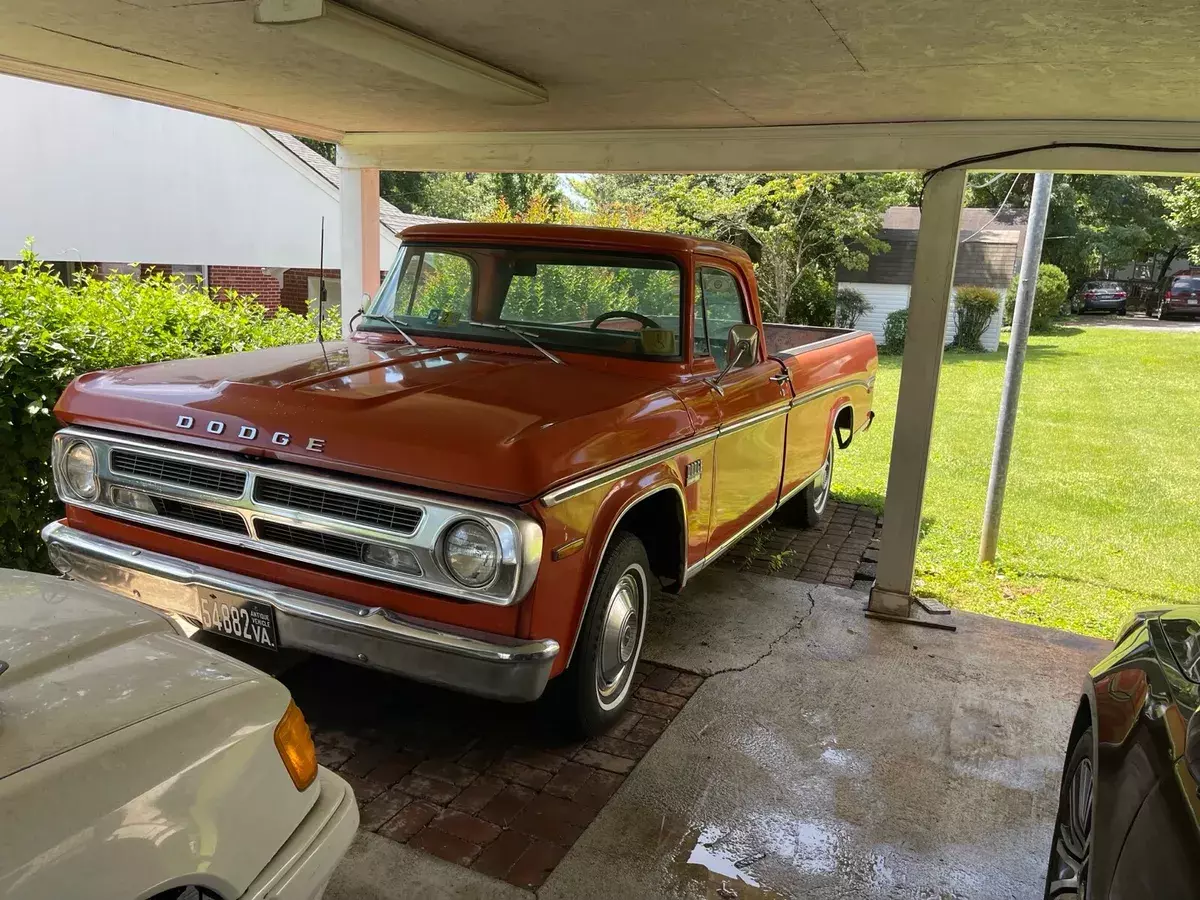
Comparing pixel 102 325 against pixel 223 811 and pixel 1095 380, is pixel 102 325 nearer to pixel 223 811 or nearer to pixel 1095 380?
pixel 223 811

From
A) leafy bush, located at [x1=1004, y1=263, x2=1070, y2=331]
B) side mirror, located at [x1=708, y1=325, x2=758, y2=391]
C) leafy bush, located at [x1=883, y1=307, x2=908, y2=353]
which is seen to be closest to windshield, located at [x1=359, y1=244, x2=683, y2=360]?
side mirror, located at [x1=708, y1=325, x2=758, y2=391]

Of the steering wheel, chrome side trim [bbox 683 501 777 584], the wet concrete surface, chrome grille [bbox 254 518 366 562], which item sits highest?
the steering wheel

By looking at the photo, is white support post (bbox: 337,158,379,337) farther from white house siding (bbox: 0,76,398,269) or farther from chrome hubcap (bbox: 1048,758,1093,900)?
white house siding (bbox: 0,76,398,269)

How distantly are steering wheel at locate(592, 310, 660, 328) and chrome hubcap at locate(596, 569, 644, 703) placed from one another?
130 cm

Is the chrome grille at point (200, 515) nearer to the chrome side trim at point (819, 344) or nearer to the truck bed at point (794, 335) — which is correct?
the chrome side trim at point (819, 344)

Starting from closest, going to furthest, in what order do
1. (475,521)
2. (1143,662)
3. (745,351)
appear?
1. (1143,662)
2. (475,521)
3. (745,351)

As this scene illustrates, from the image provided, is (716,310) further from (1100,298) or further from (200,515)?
(1100,298)

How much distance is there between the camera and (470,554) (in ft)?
9.75

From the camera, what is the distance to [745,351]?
15.5 feet

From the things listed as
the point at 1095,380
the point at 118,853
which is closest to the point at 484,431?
the point at 118,853

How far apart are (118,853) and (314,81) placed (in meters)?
4.68

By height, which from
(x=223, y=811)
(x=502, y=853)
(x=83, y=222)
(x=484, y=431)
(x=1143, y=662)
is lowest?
(x=502, y=853)

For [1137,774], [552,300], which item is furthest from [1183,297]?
[1137,774]

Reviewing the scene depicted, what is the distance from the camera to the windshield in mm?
4422
